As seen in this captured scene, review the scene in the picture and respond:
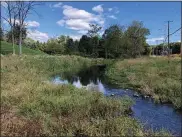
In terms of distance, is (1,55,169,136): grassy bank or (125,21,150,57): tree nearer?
(1,55,169,136): grassy bank

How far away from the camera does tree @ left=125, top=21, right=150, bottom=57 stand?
8212 cm

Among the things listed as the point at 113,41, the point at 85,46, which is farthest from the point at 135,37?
the point at 85,46

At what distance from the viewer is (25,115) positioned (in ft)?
36.9

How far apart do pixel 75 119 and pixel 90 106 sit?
179cm

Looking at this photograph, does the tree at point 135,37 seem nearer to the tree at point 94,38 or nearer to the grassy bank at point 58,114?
the tree at point 94,38

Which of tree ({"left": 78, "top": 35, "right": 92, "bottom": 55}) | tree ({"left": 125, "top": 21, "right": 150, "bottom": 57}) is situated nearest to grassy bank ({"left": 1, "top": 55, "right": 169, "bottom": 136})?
tree ({"left": 125, "top": 21, "right": 150, "bottom": 57})

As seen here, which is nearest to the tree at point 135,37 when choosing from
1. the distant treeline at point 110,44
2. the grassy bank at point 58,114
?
the distant treeline at point 110,44

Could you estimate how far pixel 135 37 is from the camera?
83812 mm

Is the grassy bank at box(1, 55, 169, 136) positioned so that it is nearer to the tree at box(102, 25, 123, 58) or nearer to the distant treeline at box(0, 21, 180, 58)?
the distant treeline at box(0, 21, 180, 58)

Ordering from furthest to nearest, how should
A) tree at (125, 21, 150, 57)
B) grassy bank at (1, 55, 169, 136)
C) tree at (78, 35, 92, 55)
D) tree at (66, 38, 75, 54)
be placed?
tree at (78, 35, 92, 55), tree at (66, 38, 75, 54), tree at (125, 21, 150, 57), grassy bank at (1, 55, 169, 136)

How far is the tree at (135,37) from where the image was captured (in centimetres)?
8212

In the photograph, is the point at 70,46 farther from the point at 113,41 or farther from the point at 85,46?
the point at 113,41

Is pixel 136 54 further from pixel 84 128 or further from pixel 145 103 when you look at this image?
pixel 84 128

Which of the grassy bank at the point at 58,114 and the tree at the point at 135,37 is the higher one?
the tree at the point at 135,37
